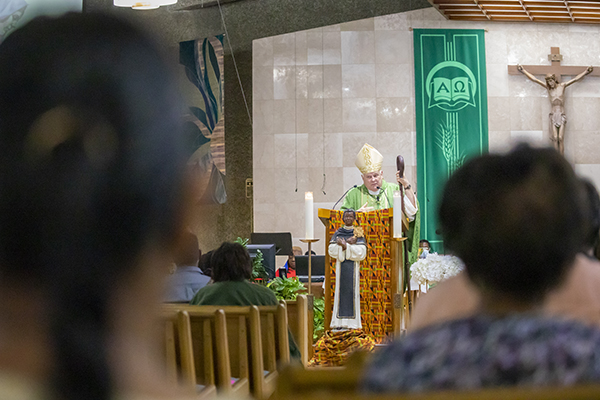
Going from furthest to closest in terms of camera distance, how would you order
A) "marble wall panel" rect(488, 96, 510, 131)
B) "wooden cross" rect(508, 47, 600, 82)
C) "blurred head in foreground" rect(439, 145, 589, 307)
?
"marble wall panel" rect(488, 96, 510, 131), "wooden cross" rect(508, 47, 600, 82), "blurred head in foreground" rect(439, 145, 589, 307)

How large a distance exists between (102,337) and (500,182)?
34.1 inches

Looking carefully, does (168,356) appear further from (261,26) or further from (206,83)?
(261,26)

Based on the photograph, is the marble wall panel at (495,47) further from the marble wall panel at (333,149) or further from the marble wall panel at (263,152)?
the marble wall panel at (263,152)

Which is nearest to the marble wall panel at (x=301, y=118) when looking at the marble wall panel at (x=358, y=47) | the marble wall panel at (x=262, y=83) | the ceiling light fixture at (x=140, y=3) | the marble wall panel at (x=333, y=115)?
the marble wall panel at (x=333, y=115)

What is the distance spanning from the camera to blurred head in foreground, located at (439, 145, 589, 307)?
1.08 meters

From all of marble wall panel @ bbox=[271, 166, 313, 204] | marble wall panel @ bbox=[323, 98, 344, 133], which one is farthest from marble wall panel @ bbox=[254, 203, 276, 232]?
marble wall panel @ bbox=[323, 98, 344, 133]

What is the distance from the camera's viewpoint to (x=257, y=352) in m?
3.04

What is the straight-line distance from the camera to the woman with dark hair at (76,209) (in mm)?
424

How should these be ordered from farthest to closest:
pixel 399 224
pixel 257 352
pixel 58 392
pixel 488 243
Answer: pixel 399 224 → pixel 257 352 → pixel 488 243 → pixel 58 392

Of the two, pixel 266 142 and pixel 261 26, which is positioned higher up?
pixel 261 26

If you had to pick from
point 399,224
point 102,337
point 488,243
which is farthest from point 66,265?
point 399,224

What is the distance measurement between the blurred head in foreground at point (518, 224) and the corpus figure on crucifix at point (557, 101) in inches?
423

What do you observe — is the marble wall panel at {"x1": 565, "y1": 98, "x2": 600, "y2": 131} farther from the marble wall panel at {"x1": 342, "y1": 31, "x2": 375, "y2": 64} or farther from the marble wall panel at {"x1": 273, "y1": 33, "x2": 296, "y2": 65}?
the marble wall panel at {"x1": 273, "y1": 33, "x2": 296, "y2": 65}

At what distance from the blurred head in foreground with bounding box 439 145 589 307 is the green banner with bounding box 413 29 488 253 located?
988cm
